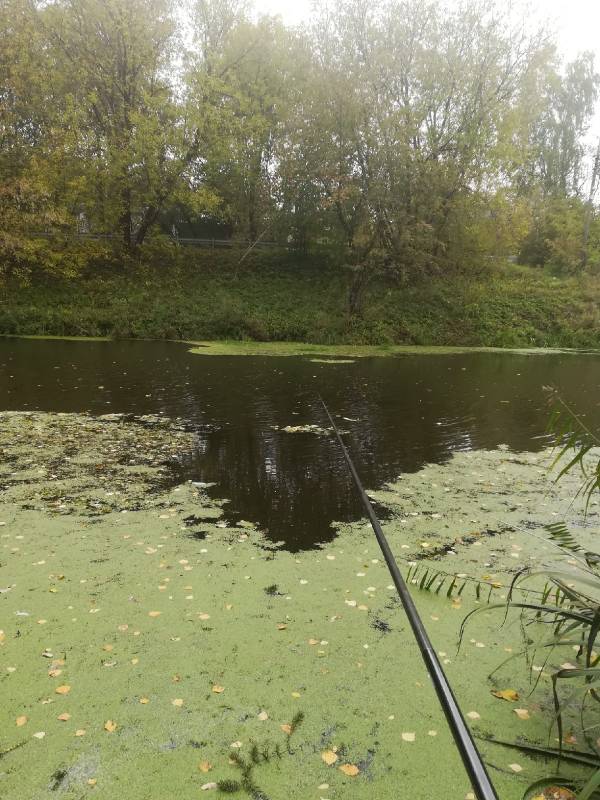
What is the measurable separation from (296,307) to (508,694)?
861 inches

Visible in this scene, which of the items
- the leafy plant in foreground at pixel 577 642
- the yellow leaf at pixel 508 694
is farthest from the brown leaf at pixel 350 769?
the yellow leaf at pixel 508 694

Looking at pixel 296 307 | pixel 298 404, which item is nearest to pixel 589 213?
pixel 296 307

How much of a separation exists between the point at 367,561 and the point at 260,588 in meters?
0.95

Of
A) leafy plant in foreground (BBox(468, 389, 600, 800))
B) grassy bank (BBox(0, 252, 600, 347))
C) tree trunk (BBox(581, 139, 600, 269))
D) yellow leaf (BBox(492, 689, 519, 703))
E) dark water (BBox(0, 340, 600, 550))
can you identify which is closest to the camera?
leafy plant in foreground (BBox(468, 389, 600, 800))

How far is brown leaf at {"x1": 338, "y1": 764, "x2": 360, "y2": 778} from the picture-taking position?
2.48 m

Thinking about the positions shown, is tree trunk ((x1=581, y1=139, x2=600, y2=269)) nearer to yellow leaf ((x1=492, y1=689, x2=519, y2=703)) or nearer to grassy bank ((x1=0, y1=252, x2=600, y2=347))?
grassy bank ((x1=0, y1=252, x2=600, y2=347))

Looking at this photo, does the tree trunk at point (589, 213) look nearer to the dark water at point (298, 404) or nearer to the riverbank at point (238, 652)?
the dark water at point (298, 404)

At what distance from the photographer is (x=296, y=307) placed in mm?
24109

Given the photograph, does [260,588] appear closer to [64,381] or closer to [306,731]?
[306,731]

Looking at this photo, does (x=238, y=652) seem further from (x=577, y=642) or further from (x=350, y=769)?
(x=577, y=642)

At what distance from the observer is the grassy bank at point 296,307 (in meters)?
21.6

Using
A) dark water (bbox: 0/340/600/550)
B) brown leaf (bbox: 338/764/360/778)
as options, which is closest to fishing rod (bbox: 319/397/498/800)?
brown leaf (bbox: 338/764/360/778)

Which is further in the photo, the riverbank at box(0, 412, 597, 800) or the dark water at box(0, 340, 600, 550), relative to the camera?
the dark water at box(0, 340, 600, 550)

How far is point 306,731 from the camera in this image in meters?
2.72
